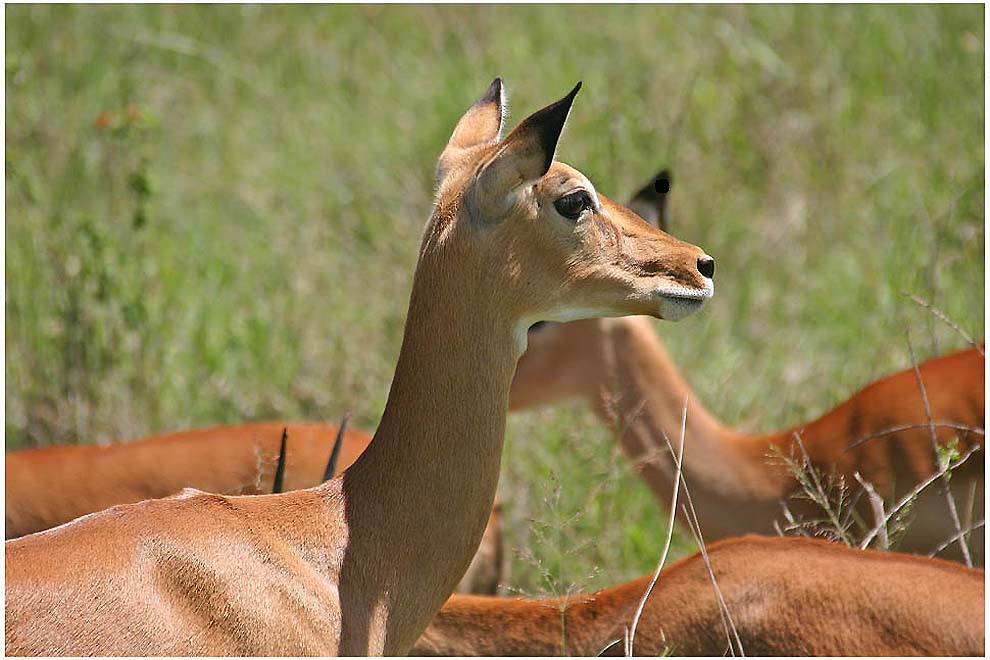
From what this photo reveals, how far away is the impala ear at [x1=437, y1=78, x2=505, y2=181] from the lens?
3.58 m

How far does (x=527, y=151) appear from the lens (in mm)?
3105

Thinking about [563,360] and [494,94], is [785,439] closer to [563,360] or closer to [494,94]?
[563,360]

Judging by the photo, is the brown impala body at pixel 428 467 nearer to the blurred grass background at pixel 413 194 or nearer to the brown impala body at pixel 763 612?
the brown impala body at pixel 763 612

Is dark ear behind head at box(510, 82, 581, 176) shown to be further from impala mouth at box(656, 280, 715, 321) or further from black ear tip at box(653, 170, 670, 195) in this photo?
black ear tip at box(653, 170, 670, 195)

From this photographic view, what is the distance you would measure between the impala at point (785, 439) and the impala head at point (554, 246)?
4.19ft

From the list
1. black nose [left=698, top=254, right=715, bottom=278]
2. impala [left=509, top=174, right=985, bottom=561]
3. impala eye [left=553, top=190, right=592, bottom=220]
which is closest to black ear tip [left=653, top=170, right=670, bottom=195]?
impala [left=509, top=174, right=985, bottom=561]

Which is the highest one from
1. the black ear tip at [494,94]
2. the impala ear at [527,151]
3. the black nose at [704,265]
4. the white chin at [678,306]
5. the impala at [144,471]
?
the black ear tip at [494,94]

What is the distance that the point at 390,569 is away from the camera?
328 centimetres

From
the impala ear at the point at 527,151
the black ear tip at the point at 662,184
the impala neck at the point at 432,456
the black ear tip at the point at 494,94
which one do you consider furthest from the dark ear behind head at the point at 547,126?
the black ear tip at the point at 662,184

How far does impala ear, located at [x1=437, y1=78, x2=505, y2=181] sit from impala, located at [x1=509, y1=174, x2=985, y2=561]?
3.50 feet

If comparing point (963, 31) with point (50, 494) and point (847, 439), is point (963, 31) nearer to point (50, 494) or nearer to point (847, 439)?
point (847, 439)

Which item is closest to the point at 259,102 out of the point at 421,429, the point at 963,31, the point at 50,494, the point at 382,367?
the point at 382,367

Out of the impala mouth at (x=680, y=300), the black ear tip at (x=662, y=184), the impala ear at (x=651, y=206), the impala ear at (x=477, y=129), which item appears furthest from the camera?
the impala ear at (x=651, y=206)

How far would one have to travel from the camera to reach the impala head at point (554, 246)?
126 inches
